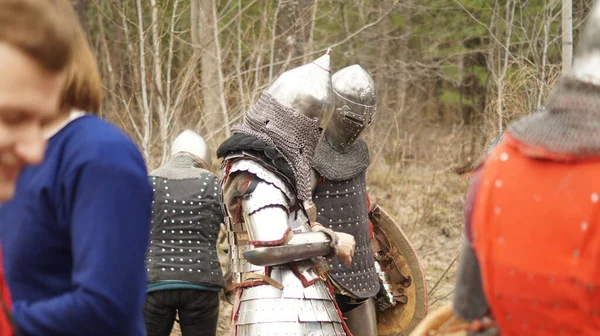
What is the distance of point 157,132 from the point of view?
22.4ft

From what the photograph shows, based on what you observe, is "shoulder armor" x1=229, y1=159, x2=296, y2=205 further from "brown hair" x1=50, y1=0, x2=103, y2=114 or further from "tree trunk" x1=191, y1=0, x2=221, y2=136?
"tree trunk" x1=191, y1=0, x2=221, y2=136

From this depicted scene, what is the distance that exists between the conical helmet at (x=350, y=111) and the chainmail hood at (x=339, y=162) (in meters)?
0.05

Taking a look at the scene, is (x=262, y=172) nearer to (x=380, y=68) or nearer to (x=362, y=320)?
(x=362, y=320)

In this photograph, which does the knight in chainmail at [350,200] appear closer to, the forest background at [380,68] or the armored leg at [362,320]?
the armored leg at [362,320]

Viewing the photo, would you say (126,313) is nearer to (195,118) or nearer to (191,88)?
(191,88)

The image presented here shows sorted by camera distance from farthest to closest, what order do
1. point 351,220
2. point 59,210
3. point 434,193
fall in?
point 434,193 → point 351,220 → point 59,210

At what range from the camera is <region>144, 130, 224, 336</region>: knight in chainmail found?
4.59 metres

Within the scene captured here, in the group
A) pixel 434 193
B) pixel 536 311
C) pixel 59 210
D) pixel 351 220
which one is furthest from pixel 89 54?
pixel 434 193

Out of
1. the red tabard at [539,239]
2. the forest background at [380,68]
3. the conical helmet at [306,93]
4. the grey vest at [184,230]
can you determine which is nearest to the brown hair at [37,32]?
the red tabard at [539,239]

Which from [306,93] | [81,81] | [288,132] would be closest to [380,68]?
[306,93]

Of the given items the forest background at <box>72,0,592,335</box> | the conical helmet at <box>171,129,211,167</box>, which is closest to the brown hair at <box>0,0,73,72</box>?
the conical helmet at <box>171,129,211,167</box>

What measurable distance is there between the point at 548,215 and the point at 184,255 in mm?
3326

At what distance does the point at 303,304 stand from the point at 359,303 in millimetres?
1200

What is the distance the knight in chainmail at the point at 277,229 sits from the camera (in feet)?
10.2
